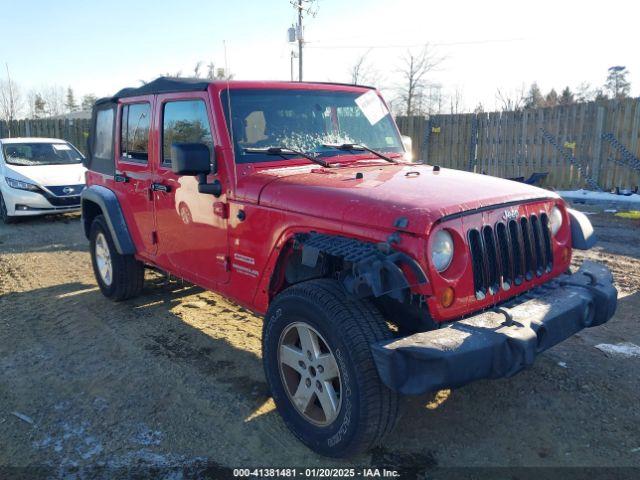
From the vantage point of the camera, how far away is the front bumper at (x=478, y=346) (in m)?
2.38

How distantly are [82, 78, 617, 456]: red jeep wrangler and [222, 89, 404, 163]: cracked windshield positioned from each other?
1cm

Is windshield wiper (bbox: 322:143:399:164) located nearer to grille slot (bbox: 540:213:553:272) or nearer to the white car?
grille slot (bbox: 540:213:553:272)

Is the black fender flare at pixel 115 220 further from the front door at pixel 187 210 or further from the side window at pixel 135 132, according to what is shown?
the front door at pixel 187 210

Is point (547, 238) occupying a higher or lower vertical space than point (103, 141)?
lower

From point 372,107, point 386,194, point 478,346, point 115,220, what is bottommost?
point 478,346

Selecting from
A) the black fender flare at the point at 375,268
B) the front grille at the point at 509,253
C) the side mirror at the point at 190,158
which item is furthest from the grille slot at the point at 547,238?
the side mirror at the point at 190,158

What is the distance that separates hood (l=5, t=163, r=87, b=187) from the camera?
33.3 feet

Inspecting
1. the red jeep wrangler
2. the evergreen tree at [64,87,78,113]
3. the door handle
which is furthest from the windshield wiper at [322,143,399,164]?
the evergreen tree at [64,87,78,113]

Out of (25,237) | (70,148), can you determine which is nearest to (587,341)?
(25,237)

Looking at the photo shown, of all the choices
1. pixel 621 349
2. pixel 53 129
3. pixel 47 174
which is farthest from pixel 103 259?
pixel 53 129

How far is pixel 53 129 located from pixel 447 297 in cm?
2613

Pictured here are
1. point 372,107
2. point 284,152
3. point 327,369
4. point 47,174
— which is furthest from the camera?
point 47,174

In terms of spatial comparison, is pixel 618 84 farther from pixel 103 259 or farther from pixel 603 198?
pixel 103 259

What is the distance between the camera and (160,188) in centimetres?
432
